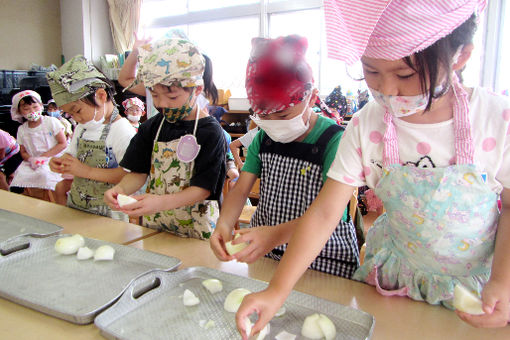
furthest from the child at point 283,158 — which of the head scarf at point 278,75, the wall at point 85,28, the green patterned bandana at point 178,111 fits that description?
the wall at point 85,28

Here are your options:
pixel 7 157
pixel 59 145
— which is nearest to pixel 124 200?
pixel 59 145

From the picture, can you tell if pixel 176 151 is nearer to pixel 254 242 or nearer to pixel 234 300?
pixel 254 242

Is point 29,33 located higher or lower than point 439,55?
higher

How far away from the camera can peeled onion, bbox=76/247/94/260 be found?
108 centimetres

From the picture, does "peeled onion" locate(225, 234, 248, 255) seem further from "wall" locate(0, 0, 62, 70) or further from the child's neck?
"wall" locate(0, 0, 62, 70)

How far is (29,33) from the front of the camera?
20.6 feet

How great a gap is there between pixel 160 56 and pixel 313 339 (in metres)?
1.09

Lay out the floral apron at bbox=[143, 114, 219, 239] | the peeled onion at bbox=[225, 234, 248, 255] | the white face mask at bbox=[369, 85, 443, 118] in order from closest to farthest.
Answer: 1. the white face mask at bbox=[369, 85, 443, 118]
2. the peeled onion at bbox=[225, 234, 248, 255]
3. the floral apron at bbox=[143, 114, 219, 239]

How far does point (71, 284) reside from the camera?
3.07 ft

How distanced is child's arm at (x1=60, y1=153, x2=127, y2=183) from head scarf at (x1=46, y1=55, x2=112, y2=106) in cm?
28

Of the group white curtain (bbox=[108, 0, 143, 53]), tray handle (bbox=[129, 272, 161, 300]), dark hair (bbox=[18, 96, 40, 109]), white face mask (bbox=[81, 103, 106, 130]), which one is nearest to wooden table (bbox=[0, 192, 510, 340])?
tray handle (bbox=[129, 272, 161, 300])

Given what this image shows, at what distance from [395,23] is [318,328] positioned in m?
0.59

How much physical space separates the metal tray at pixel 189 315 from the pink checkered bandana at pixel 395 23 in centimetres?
53

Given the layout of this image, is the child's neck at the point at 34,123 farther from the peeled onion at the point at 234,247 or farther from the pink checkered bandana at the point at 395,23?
the pink checkered bandana at the point at 395,23
